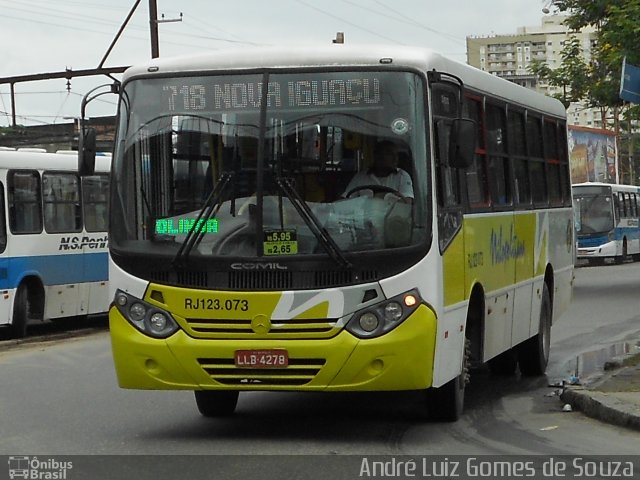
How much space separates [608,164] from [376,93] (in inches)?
2778

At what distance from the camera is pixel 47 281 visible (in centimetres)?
2209

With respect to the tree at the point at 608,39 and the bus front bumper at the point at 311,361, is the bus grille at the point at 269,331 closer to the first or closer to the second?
the bus front bumper at the point at 311,361

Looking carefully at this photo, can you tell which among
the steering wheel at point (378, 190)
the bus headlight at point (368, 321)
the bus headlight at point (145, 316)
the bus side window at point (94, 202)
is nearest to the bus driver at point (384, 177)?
the steering wheel at point (378, 190)

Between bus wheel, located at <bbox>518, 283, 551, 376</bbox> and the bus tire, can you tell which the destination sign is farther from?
the bus tire

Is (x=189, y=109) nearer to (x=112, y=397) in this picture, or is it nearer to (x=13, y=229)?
(x=112, y=397)

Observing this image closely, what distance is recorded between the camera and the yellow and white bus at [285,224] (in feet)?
32.8

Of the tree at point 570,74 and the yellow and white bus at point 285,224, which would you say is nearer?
the yellow and white bus at point 285,224

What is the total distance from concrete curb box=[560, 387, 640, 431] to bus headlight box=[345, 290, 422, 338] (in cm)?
207

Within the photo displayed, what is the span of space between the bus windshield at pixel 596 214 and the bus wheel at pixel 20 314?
103ft

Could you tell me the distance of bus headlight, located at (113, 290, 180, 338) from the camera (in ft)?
33.6

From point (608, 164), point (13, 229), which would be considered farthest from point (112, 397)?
point (608, 164)

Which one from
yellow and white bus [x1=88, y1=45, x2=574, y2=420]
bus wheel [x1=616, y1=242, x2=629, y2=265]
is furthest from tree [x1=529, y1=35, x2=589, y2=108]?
yellow and white bus [x1=88, y1=45, x2=574, y2=420]

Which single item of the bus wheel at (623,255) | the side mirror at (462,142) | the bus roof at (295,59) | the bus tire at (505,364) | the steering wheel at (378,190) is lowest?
the bus wheel at (623,255)
